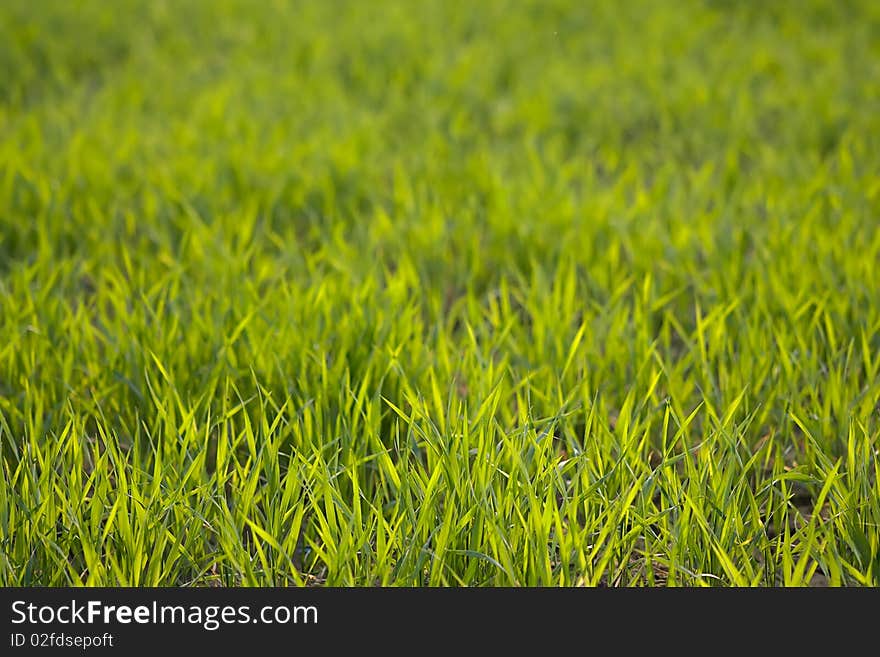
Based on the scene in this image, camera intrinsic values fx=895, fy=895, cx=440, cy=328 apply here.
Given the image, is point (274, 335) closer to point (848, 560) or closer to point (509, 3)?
point (848, 560)

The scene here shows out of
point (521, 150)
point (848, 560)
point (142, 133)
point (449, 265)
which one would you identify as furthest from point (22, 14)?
point (848, 560)

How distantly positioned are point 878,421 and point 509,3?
4833 millimetres

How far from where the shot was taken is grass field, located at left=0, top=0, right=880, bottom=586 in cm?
155

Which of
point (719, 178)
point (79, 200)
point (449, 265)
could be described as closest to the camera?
point (449, 265)

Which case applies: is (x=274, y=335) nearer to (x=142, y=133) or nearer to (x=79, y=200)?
(x=79, y=200)

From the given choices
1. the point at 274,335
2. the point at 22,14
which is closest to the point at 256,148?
the point at 274,335

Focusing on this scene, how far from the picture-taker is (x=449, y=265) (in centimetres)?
283

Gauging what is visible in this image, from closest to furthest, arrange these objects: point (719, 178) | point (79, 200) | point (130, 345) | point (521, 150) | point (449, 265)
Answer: point (130, 345), point (449, 265), point (79, 200), point (719, 178), point (521, 150)

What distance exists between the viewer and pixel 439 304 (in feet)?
8.11

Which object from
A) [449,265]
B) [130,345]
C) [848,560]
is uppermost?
[449,265]

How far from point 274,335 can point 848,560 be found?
1.33 meters

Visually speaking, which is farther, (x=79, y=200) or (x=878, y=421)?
(x=79, y=200)

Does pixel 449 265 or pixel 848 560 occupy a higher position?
pixel 449 265

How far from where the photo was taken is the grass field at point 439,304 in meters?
1.55
